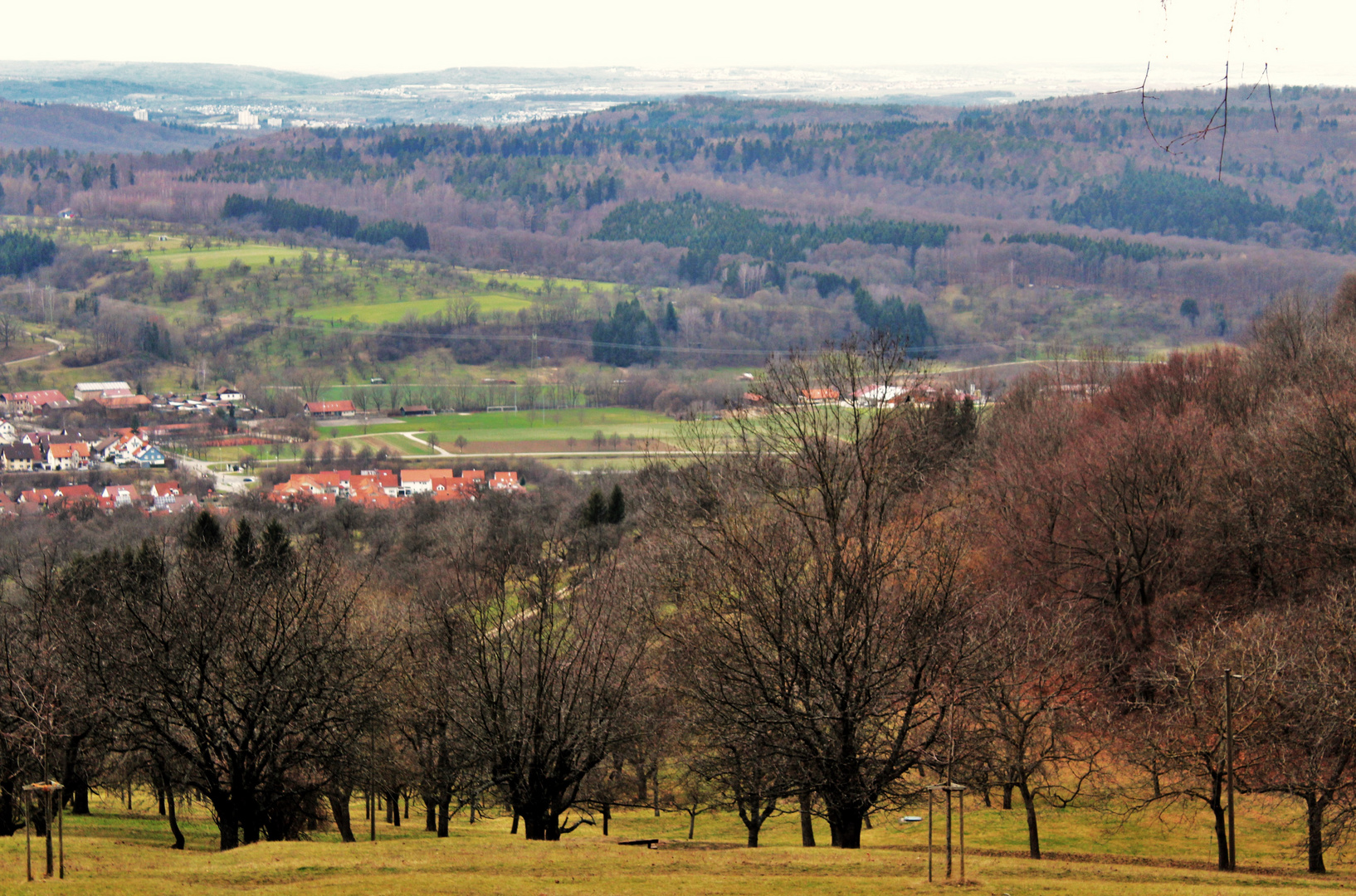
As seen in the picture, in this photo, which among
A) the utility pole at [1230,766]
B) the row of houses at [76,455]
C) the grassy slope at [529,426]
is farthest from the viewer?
the grassy slope at [529,426]

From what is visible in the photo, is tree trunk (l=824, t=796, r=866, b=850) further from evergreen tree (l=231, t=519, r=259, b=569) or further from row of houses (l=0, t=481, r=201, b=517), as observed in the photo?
row of houses (l=0, t=481, r=201, b=517)

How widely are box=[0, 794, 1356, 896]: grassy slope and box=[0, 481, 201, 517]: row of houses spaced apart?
261ft

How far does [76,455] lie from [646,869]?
12435cm

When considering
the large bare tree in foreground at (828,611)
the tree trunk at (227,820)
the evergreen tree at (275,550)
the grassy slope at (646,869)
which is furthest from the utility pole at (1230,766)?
the evergreen tree at (275,550)

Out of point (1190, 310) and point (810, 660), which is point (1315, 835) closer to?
point (810, 660)

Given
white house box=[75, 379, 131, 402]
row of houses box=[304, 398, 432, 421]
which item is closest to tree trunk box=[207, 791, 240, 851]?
row of houses box=[304, 398, 432, 421]

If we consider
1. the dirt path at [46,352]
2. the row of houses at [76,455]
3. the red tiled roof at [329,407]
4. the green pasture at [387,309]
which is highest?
the green pasture at [387,309]

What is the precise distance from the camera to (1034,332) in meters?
193

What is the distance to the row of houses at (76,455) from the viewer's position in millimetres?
127875

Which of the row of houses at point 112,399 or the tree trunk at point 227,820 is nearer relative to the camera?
the tree trunk at point 227,820

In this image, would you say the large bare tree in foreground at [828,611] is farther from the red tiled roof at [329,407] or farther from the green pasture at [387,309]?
the green pasture at [387,309]

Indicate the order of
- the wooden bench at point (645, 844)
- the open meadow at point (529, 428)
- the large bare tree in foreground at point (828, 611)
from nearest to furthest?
the wooden bench at point (645, 844) < the large bare tree in foreground at point (828, 611) < the open meadow at point (529, 428)

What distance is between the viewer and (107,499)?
346ft

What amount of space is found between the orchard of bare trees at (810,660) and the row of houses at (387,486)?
53.2m
